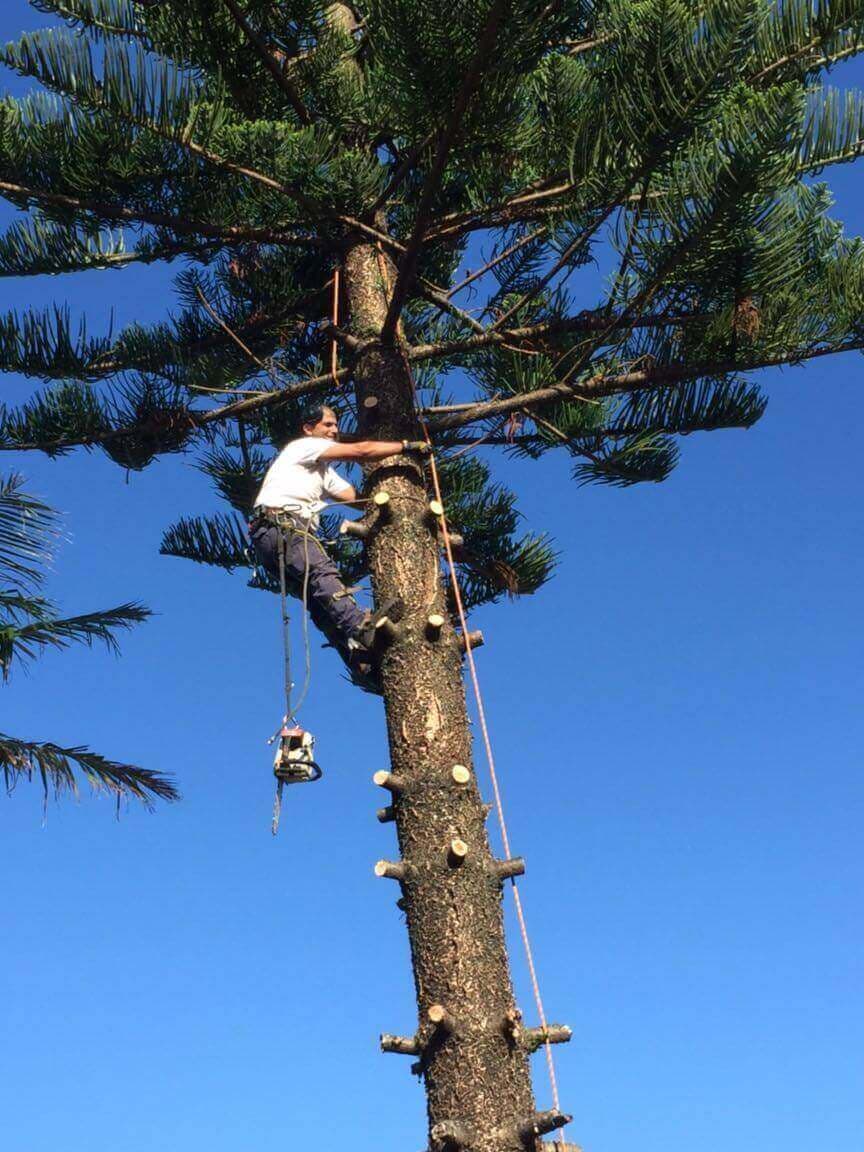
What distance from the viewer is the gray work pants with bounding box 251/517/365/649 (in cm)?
558

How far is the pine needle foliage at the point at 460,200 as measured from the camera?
5410 mm

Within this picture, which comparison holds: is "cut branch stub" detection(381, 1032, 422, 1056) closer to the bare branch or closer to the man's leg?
the man's leg

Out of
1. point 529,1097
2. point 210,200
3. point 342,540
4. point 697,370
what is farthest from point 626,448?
point 529,1097

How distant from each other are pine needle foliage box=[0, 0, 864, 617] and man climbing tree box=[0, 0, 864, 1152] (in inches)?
0.7

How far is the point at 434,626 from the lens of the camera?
17.2 feet

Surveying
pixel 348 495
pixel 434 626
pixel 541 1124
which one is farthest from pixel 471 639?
pixel 541 1124

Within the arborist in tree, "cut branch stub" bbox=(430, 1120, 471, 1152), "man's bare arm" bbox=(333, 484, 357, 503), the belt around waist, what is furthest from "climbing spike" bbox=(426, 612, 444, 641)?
"cut branch stub" bbox=(430, 1120, 471, 1152)

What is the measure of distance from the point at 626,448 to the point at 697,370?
65 centimetres

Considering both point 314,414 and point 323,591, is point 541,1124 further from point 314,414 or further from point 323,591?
point 314,414

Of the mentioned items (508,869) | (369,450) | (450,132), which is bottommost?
(508,869)

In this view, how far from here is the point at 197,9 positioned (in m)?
6.09

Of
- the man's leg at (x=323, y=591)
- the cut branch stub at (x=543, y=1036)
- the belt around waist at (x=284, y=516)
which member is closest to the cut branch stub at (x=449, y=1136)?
the cut branch stub at (x=543, y=1036)

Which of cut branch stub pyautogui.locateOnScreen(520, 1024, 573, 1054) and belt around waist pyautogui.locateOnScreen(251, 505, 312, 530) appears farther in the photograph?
belt around waist pyautogui.locateOnScreen(251, 505, 312, 530)

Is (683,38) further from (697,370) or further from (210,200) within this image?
(210,200)
